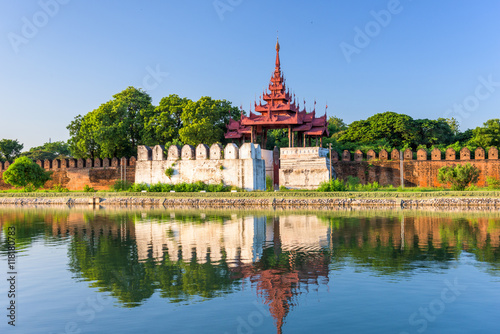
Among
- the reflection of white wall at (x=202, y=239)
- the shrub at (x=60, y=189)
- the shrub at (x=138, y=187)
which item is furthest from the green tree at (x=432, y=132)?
the shrub at (x=60, y=189)

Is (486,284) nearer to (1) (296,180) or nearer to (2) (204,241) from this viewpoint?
(2) (204,241)

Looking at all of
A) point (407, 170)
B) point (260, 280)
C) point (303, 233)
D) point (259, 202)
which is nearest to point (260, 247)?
point (303, 233)

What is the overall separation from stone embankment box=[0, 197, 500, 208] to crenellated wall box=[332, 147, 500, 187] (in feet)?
34.5

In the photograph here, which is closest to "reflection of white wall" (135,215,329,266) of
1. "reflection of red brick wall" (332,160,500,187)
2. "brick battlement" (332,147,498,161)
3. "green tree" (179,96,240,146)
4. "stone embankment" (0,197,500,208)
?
"stone embankment" (0,197,500,208)

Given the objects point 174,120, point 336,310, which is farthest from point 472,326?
point 174,120

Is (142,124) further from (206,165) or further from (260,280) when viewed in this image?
(260,280)

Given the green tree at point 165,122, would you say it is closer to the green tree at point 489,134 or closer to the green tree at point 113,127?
the green tree at point 113,127

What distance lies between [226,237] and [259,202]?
1249cm

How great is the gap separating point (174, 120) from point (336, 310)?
34.7 m

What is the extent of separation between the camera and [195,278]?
8.77 meters

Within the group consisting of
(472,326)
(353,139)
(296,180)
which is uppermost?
(353,139)

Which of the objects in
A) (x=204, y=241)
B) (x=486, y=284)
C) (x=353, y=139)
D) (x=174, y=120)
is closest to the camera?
(x=486, y=284)

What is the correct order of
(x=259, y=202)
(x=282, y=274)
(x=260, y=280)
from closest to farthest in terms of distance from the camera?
1. (x=260, y=280)
2. (x=282, y=274)
3. (x=259, y=202)

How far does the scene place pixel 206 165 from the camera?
3212 cm
